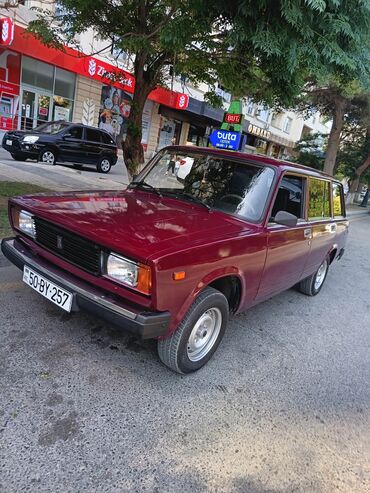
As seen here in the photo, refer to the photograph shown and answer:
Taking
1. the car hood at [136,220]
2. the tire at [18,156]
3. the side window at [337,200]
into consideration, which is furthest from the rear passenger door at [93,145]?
the car hood at [136,220]

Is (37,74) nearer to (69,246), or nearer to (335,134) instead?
→ (335,134)

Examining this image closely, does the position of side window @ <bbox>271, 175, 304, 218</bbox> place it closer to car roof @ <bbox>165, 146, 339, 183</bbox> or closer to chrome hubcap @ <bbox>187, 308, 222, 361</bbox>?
car roof @ <bbox>165, 146, 339, 183</bbox>

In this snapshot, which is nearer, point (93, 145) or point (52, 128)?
point (52, 128)

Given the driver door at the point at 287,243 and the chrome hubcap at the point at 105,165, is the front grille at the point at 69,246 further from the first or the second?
the chrome hubcap at the point at 105,165

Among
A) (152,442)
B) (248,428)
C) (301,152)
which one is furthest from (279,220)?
(301,152)

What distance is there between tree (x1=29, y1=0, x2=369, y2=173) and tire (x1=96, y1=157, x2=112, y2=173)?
749 cm

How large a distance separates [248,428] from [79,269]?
5.28ft

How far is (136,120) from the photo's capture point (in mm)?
7500

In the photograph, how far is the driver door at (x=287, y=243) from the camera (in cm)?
358

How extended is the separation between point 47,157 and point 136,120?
21.4 feet

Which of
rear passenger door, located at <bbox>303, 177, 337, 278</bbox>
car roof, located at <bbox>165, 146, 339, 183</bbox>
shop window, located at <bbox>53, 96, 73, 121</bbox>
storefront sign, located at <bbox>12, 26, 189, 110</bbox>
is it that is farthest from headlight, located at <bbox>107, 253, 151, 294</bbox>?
shop window, located at <bbox>53, 96, 73, 121</bbox>

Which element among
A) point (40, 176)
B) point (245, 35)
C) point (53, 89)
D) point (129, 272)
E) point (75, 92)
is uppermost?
point (75, 92)

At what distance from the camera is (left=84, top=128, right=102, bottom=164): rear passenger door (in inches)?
547

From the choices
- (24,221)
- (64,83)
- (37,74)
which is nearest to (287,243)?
(24,221)
